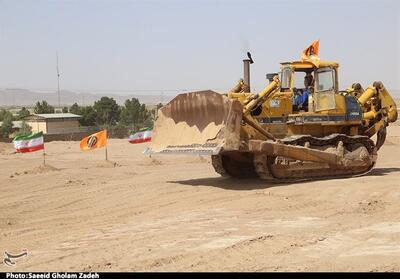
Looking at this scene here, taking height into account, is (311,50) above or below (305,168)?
above

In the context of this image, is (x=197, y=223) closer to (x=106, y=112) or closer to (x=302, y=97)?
(x=302, y=97)

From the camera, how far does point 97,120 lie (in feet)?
176

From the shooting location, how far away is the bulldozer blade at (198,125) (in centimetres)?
1152

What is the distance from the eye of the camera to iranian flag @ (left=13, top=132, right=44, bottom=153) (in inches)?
794

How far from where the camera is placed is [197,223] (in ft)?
27.4

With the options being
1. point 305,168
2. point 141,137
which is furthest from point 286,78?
point 141,137

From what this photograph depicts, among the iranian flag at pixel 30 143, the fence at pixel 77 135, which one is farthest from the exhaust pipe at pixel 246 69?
the fence at pixel 77 135

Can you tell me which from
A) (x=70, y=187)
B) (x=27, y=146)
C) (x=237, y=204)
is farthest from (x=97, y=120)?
(x=237, y=204)

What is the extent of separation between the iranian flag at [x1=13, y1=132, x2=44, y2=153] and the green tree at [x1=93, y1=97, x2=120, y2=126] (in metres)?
32.2

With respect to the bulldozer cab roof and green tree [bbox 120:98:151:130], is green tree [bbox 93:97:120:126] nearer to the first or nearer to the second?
green tree [bbox 120:98:151:130]

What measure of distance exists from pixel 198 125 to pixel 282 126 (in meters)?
2.13

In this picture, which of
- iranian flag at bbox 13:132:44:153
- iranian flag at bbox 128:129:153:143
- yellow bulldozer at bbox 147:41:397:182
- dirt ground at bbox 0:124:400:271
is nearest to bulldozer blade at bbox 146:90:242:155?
yellow bulldozer at bbox 147:41:397:182

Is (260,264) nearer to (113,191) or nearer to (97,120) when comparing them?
(113,191)

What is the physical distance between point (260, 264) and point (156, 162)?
560 inches
